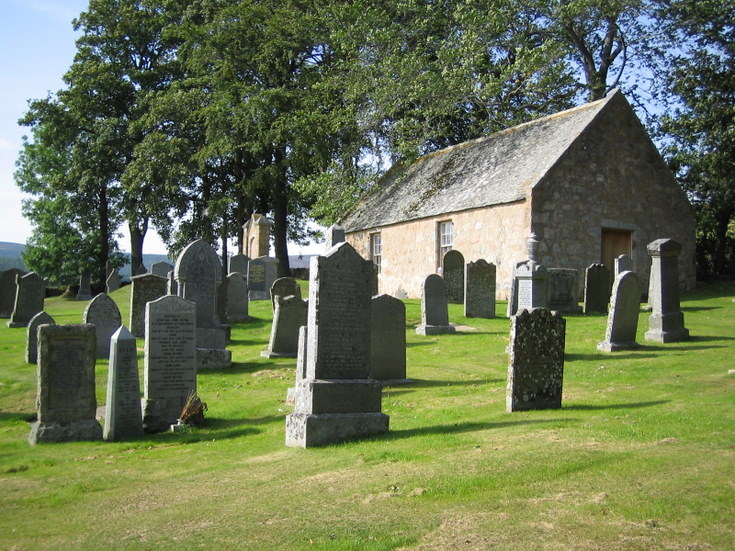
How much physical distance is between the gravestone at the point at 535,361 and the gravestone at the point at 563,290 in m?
10.7

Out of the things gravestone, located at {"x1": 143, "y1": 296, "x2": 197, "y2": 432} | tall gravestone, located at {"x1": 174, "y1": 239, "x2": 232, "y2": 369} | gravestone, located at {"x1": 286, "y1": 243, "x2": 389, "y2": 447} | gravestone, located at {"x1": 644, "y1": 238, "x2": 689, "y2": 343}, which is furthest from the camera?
gravestone, located at {"x1": 644, "y1": 238, "x2": 689, "y2": 343}

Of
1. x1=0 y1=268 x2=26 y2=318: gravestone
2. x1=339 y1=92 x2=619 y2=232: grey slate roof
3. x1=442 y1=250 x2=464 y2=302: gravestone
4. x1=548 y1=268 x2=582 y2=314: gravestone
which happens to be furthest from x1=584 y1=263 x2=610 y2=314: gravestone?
x1=0 y1=268 x2=26 y2=318: gravestone

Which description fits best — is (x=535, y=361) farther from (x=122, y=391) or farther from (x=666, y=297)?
(x=666, y=297)

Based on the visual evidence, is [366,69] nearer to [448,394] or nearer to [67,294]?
[67,294]

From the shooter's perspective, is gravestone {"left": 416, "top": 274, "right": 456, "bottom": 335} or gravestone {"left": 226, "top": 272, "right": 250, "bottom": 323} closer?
gravestone {"left": 416, "top": 274, "right": 456, "bottom": 335}

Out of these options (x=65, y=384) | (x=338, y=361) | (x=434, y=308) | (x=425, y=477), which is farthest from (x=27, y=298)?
(x=425, y=477)

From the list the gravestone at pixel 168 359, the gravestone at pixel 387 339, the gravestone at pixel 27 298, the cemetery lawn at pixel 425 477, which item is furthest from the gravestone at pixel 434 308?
the gravestone at pixel 27 298

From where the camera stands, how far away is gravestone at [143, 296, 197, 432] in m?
10.3

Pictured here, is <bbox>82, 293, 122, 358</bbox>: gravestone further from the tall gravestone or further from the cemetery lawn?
the cemetery lawn

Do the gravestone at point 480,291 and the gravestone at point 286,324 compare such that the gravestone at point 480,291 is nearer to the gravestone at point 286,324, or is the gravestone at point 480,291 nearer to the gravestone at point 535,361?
the gravestone at point 286,324

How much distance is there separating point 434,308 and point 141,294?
742cm

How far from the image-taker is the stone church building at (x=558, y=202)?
22750mm

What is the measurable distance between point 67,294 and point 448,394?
116ft

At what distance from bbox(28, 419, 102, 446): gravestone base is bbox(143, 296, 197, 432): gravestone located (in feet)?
2.98
